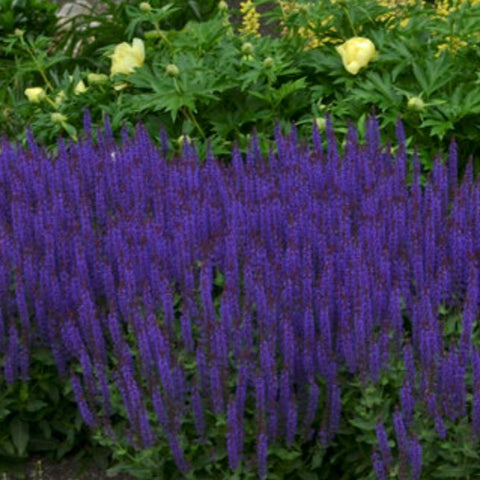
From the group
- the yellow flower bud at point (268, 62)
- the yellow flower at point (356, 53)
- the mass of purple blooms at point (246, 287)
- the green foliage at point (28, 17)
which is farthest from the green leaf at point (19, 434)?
the green foliage at point (28, 17)

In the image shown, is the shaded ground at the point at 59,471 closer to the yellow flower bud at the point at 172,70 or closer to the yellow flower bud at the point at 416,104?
the yellow flower bud at the point at 172,70

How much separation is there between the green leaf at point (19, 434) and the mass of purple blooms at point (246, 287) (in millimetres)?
219

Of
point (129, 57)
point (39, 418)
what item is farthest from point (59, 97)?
Answer: point (39, 418)

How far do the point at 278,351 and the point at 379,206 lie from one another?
2.29ft

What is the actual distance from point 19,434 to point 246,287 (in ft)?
3.32

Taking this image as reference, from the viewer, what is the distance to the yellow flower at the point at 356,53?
5.09 m

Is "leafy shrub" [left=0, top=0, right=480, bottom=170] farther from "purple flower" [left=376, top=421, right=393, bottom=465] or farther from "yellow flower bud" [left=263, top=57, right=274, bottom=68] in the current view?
"purple flower" [left=376, top=421, right=393, bottom=465]

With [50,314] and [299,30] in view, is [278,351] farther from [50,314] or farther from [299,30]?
[299,30]

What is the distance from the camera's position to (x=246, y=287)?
339 cm

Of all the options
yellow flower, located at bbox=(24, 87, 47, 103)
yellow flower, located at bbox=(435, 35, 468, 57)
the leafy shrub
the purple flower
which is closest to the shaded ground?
the purple flower

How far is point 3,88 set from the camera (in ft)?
22.4

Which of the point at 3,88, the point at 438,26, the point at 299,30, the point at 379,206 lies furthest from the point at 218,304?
the point at 3,88

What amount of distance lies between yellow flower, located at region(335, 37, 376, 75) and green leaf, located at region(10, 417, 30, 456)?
2329 millimetres

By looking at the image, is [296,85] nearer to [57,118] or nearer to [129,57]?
[129,57]
